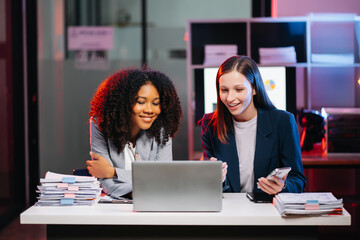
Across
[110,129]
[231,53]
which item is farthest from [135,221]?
[231,53]

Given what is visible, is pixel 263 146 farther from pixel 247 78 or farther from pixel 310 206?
pixel 310 206

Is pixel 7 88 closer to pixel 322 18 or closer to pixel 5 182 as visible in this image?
pixel 5 182

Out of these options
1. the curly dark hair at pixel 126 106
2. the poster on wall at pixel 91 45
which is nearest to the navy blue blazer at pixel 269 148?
the curly dark hair at pixel 126 106

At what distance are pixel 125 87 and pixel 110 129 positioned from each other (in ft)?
0.73

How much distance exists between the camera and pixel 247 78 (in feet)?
8.03

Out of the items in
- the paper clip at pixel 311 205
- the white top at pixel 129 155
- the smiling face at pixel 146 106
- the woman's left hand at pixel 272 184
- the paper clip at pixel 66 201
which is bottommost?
the paper clip at pixel 66 201

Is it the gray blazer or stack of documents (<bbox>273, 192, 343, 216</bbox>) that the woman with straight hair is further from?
stack of documents (<bbox>273, 192, 343, 216</bbox>)

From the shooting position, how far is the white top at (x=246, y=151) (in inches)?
100

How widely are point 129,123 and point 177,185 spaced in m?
0.70

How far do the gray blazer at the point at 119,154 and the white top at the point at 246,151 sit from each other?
1.20 feet

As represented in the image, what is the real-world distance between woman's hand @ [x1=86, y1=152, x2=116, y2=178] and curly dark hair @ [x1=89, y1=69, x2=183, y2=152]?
127 mm

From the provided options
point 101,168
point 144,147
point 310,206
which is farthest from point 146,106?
point 310,206

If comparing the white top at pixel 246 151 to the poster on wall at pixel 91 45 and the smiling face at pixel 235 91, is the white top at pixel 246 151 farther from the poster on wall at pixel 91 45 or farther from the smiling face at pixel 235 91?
the poster on wall at pixel 91 45

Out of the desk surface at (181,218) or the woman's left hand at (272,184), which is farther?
the woman's left hand at (272,184)
